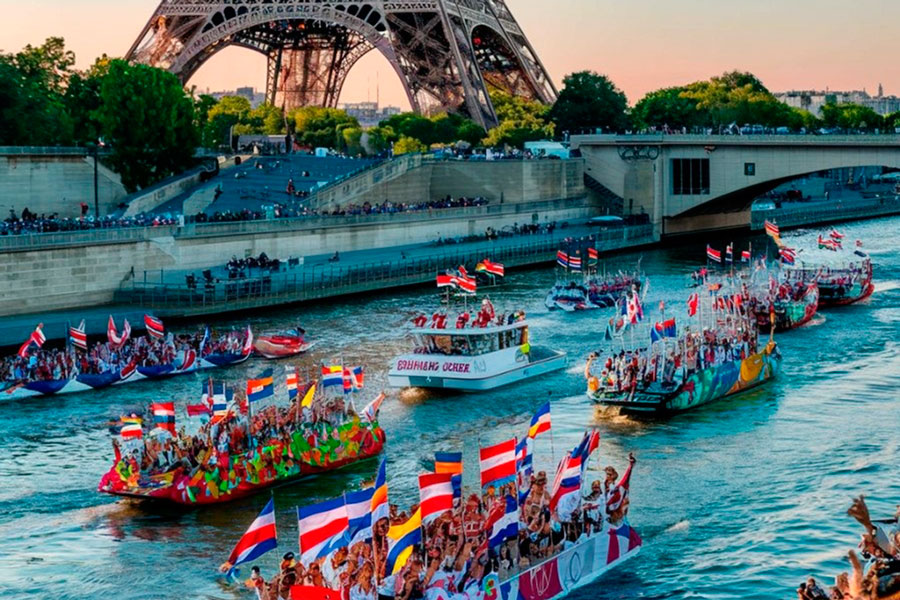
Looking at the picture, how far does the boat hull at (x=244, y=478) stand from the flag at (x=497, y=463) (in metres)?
9.68

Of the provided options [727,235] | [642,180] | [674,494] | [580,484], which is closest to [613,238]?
[642,180]

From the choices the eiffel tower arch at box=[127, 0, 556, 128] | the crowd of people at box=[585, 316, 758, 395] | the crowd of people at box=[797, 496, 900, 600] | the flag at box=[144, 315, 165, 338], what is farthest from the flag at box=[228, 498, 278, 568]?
the eiffel tower arch at box=[127, 0, 556, 128]

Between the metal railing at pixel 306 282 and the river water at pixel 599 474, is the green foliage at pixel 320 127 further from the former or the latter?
the river water at pixel 599 474

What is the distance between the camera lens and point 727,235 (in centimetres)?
10381

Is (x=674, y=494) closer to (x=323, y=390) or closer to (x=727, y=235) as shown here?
(x=323, y=390)

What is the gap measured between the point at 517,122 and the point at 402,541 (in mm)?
86148

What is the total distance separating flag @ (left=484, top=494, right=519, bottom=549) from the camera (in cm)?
2691

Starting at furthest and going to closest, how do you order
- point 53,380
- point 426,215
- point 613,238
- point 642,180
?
point 642,180, point 613,238, point 426,215, point 53,380

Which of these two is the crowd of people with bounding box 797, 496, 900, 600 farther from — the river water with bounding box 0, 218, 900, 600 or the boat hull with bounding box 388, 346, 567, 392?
the boat hull with bounding box 388, 346, 567, 392

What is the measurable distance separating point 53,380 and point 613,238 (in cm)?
4842

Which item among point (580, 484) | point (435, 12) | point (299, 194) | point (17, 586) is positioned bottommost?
point (17, 586)

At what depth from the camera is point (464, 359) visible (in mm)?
47938

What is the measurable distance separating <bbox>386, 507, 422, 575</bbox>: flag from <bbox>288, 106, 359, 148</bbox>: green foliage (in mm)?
90803

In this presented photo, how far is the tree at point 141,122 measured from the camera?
8406 cm
